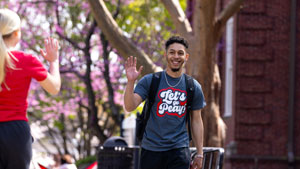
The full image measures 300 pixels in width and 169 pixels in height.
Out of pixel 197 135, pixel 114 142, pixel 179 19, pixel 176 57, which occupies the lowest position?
pixel 114 142

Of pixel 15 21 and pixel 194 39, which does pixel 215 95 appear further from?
pixel 15 21

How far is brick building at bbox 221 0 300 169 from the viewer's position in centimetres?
1652

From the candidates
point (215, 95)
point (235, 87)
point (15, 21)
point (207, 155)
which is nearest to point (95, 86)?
point (235, 87)

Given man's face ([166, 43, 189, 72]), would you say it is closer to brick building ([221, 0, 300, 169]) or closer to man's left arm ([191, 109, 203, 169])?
man's left arm ([191, 109, 203, 169])

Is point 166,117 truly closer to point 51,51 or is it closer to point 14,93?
point 51,51

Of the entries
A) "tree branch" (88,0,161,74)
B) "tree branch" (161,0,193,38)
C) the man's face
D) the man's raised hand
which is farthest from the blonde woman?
"tree branch" (161,0,193,38)

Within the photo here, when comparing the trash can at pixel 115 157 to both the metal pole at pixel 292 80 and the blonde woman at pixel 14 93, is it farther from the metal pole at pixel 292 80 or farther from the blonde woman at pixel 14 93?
the metal pole at pixel 292 80

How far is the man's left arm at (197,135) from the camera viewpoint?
6172 millimetres

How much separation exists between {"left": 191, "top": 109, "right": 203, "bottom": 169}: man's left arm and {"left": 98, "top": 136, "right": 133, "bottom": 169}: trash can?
270 cm

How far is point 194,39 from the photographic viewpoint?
10266 millimetres

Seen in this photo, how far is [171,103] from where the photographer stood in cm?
601

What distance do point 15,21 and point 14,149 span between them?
811 mm

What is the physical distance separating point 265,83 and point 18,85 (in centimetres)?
1260

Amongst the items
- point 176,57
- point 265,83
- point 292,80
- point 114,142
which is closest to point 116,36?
point 114,142
